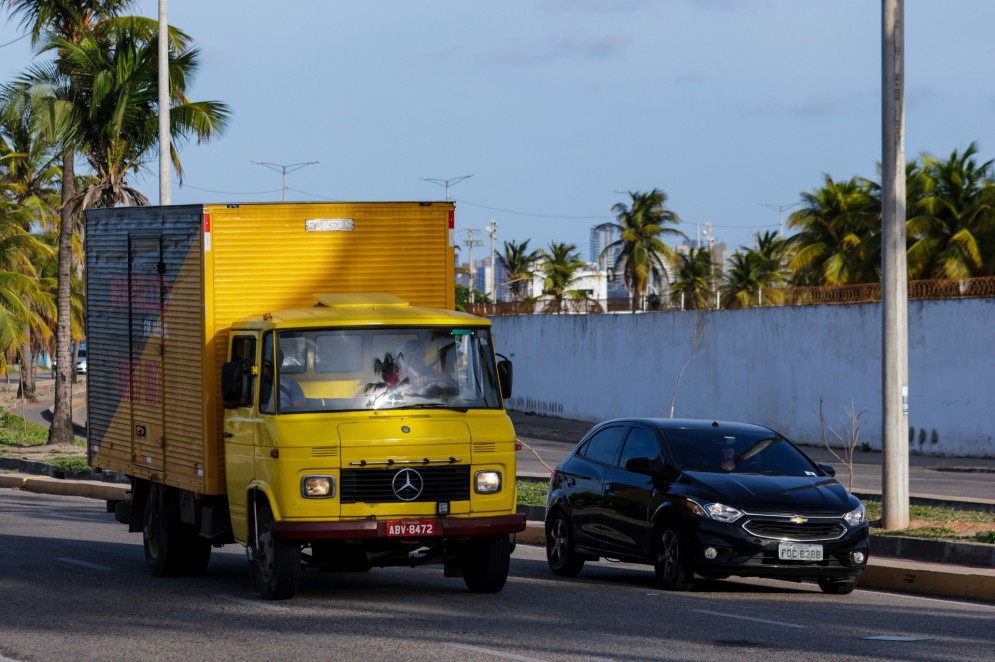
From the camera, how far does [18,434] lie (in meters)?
40.7

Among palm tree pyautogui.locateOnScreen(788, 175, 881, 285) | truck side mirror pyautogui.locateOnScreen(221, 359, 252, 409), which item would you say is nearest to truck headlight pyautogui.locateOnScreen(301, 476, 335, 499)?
truck side mirror pyautogui.locateOnScreen(221, 359, 252, 409)

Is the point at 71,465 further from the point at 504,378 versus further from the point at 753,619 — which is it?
the point at 753,619

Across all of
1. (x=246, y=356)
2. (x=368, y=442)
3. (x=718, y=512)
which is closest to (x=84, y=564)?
(x=246, y=356)

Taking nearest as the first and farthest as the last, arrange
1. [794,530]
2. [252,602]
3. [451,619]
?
[451,619] → [252,602] → [794,530]

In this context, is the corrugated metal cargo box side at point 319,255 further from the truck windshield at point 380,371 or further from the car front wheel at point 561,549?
the car front wheel at point 561,549

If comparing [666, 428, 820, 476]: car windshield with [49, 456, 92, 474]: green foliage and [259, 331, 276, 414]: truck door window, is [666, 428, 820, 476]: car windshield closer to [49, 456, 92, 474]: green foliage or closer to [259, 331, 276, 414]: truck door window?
[259, 331, 276, 414]: truck door window

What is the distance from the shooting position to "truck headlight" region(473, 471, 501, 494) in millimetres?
11812

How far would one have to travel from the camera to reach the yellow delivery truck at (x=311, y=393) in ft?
37.7

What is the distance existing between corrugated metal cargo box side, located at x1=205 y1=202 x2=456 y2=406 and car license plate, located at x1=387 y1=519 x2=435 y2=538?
2.47m

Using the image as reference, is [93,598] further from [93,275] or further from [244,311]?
[93,275]

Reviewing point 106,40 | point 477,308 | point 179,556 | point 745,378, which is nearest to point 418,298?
point 179,556

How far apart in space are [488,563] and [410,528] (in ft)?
3.64

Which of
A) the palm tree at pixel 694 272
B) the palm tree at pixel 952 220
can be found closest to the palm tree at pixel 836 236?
the palm tree at pixel 952 220

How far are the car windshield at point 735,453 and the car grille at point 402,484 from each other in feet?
8.17
